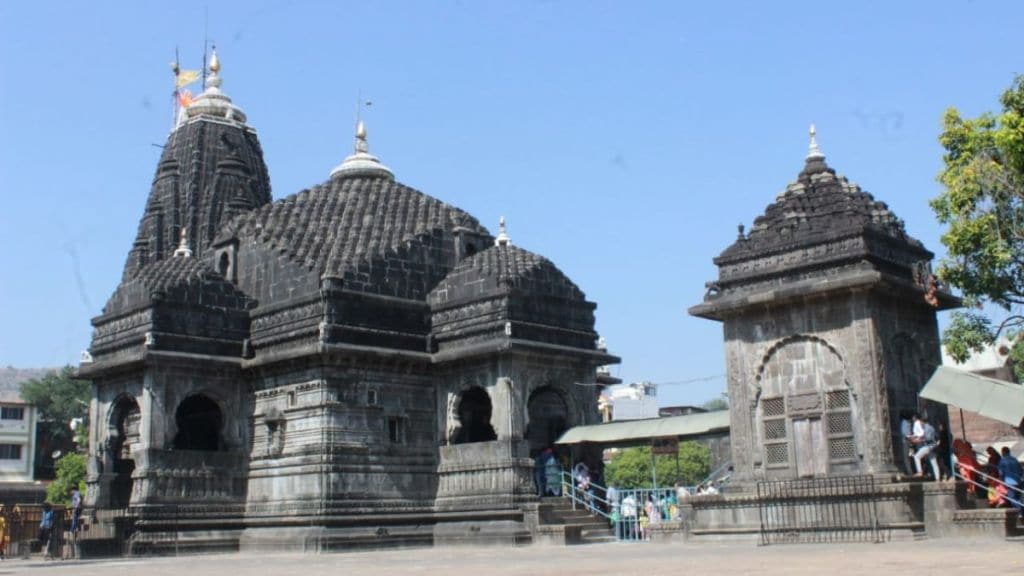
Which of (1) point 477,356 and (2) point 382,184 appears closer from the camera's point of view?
(1) point 477,356

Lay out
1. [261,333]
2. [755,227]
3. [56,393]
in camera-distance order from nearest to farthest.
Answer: [755,227]
[261,333]
[56,393]

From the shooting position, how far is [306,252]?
3084cm

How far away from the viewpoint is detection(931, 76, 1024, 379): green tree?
19266mm

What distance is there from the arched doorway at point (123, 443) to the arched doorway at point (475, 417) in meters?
8.88

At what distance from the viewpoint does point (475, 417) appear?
31.8 meters

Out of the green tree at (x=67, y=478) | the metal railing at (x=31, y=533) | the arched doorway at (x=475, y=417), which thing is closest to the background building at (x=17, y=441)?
the green tree at (x=67, y=478)

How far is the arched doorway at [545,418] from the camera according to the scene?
30500 millimetres

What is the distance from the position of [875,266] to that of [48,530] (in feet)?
73.4

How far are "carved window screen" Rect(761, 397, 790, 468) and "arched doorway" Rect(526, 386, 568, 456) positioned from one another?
31.4 ft

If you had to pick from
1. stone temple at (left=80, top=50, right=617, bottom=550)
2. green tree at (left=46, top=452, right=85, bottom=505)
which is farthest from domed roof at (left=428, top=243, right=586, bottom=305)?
green tree at (left=46, top=452, right=85, bottom=505)

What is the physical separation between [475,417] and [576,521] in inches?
218

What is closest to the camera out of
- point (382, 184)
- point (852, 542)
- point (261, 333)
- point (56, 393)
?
point (852, 542)

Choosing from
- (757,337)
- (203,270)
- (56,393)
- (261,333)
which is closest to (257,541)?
(261,333)

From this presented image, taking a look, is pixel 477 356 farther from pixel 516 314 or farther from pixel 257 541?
pixel 257 541
